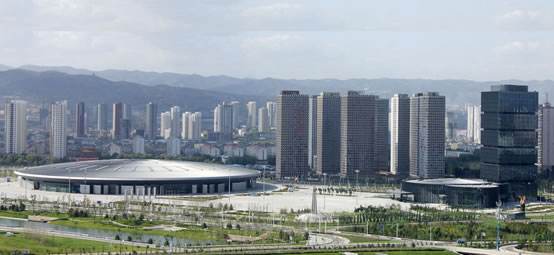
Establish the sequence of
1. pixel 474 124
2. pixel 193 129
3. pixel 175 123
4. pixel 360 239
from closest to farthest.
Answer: pixel 360 239 < pixel 193 129 < pixel 175 123 < pixel 474 124

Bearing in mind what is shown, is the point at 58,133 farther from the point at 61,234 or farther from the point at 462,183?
the point at 61,234

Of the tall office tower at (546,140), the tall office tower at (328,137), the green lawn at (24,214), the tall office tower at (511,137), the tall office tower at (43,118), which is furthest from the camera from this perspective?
the tall office tower at (43,118)

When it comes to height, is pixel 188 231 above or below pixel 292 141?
below

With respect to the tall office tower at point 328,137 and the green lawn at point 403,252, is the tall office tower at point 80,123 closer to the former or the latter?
the tall office tower at point 328,137

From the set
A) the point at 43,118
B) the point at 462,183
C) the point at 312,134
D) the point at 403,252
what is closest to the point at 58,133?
the point at 312,134

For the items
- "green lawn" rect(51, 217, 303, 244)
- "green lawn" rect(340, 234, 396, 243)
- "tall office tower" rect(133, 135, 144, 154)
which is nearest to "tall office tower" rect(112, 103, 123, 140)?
"tall office tower" rect(133, 135, 144, 154)

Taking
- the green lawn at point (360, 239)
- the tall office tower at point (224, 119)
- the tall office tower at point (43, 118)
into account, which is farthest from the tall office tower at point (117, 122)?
the green lawn at point (360, 239)
